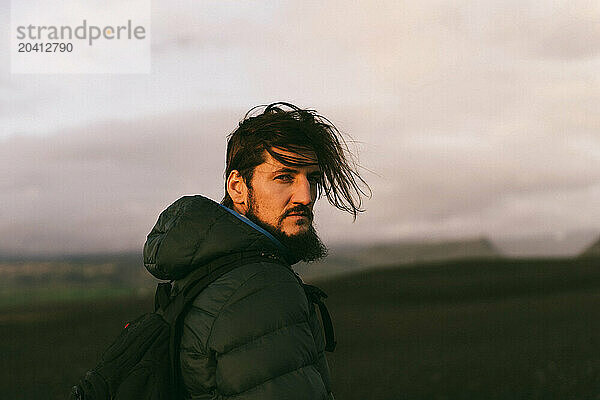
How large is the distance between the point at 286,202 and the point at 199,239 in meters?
0.56

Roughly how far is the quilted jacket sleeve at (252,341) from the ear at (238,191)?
0.62 m

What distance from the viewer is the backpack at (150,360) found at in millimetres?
2959

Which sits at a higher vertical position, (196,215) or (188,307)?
(196,215)

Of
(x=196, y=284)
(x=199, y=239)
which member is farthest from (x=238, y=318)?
(x=199, y=239)

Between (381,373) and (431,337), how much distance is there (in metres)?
10.8

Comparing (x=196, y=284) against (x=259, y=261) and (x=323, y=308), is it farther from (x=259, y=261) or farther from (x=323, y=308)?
(x=323, y=308)

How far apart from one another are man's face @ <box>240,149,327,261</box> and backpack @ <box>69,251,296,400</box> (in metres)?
0.33

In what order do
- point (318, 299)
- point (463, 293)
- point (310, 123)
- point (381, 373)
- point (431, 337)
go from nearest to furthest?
point (318, 299) < point (310, 123) < point (381, 373) < point (431, 337) < point (463, 293)

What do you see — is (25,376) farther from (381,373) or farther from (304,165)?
(304,165)

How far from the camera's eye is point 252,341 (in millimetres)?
2805

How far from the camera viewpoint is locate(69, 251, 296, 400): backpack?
9.71 ft

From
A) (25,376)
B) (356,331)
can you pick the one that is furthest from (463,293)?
(25,376)

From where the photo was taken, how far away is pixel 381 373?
792 inches

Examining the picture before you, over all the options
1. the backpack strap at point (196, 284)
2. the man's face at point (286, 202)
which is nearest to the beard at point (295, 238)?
the man's face at point (286, 202)
